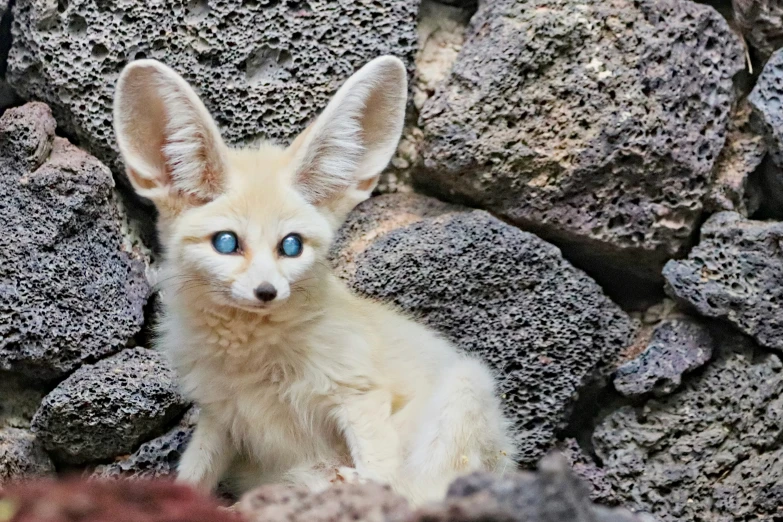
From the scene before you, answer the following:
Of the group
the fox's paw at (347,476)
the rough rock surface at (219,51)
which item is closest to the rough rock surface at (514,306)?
the rough rock surface at (219,51)

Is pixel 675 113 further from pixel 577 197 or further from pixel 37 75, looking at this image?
pixel 37 75

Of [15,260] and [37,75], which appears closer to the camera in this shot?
[15,260]

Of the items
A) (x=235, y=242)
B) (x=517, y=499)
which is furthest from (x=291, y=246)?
(x=517, y=499)

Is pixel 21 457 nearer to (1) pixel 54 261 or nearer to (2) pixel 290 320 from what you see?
(1) pixel 54 261

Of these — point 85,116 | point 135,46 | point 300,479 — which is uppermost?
point 135,46

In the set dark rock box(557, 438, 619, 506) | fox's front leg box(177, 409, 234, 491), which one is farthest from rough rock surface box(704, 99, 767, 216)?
fox's front leg box(177, 409, 234, 491)

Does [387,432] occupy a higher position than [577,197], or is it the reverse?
[577,197]

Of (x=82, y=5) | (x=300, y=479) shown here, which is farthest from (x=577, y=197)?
(x=82, y=5)

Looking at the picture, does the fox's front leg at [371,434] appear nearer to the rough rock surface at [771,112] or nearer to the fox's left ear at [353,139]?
the fox's left ear at [353,139]
